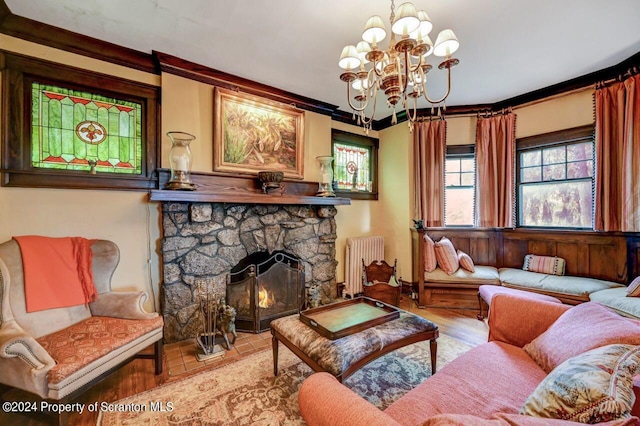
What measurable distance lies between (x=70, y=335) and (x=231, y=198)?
155 cm

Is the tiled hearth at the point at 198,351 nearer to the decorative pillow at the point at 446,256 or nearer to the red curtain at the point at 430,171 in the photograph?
the decorative pillow at the point at 446,256

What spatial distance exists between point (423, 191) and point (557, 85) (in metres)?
1.95

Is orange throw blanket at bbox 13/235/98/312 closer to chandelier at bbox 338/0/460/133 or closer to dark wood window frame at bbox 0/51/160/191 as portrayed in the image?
dark wood window frame at bbox 0/51/160/191

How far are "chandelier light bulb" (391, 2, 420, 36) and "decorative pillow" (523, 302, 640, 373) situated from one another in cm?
175

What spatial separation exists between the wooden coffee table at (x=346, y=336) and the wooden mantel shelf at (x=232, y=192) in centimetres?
134

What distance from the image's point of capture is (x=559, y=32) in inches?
87.3

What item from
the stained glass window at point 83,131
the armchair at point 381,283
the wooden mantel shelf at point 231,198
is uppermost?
the stained glass window at point 83,131

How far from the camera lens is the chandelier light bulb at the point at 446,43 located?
5.63 feet

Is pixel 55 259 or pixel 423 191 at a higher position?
pixel 423 191

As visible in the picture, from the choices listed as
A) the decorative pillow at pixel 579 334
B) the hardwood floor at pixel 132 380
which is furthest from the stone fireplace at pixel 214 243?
the decorative pillow at pixel 579 334

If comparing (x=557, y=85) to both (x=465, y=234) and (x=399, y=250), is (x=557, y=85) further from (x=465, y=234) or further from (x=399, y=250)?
(x=399, y=250)

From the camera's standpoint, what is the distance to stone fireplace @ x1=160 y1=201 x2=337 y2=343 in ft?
8.45

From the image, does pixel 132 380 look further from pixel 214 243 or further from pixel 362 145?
pixel 362 145

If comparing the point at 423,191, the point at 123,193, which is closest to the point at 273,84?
the point at 123,193
